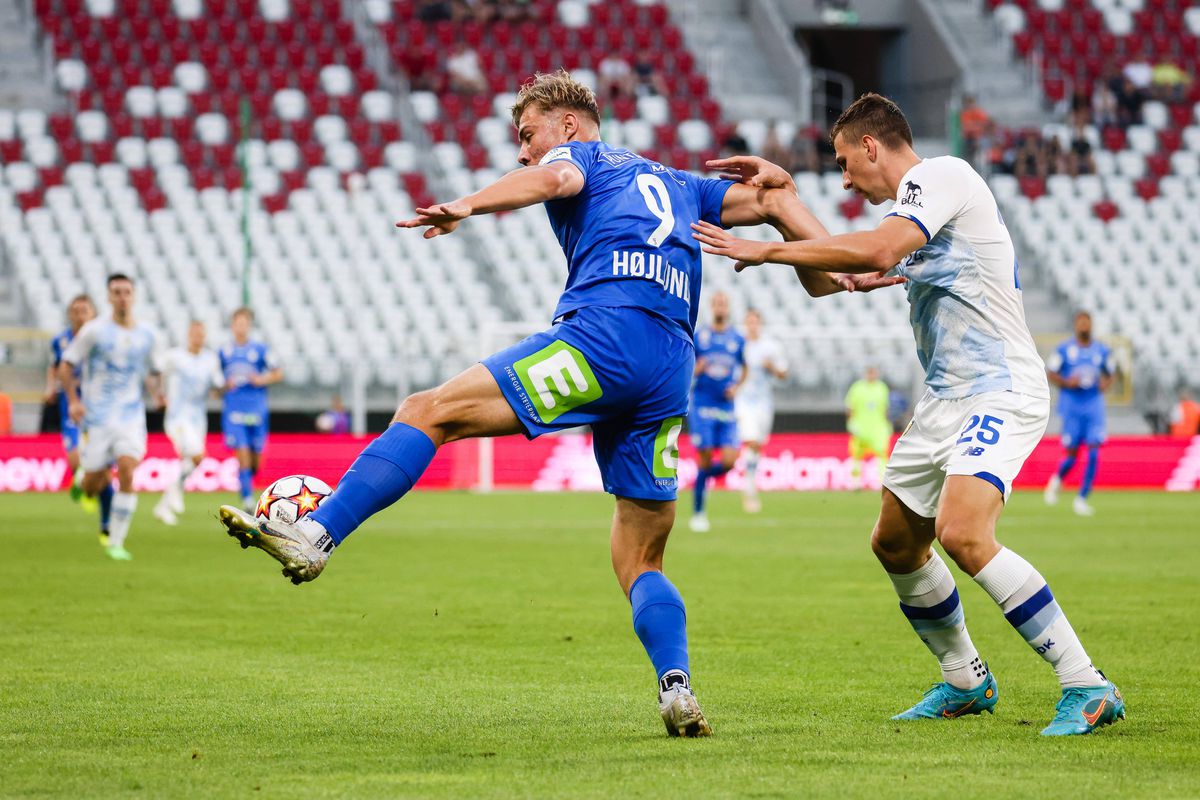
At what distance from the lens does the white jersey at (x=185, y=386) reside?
20.0m

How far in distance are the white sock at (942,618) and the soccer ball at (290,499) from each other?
2.21 m

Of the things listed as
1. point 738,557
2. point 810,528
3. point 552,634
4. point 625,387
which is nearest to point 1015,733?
point 625,387

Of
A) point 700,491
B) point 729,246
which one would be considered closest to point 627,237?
point 729,246

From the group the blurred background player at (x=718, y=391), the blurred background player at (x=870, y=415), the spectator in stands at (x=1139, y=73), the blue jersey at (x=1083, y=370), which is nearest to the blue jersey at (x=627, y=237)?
the blurred background player at (x=718, y=391)

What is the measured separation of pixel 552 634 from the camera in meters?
9.13

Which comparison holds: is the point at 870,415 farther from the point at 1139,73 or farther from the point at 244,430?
the point at 1139,73

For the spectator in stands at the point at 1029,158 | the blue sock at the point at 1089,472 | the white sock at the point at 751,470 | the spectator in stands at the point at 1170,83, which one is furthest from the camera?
the spectator in stands at the point at 1170,83

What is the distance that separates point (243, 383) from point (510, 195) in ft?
50.6

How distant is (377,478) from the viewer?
218 inches

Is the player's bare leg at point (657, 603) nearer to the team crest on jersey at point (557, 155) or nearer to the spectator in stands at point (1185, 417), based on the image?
the team crest on jersey at point (557, 155)

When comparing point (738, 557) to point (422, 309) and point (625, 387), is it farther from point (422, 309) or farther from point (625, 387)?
point (422, 309)

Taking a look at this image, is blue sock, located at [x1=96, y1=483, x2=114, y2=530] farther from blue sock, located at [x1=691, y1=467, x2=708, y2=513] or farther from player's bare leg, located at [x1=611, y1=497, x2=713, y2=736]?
player's bare leg, located at [x1=611, y1=497, x2=713, y2=736]

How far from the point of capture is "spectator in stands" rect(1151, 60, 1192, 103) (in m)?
35.6

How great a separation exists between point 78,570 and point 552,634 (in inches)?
211
